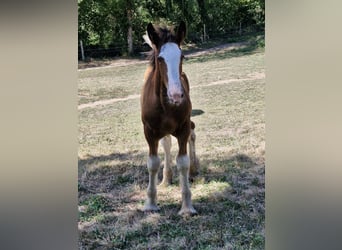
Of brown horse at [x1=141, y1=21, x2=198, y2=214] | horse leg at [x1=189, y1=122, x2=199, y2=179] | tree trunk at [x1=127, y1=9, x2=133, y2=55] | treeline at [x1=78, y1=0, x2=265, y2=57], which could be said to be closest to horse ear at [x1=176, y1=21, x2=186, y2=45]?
brown horse at [x1=141, y1=21, x2=198, y2=214]

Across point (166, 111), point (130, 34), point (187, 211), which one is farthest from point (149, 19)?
point (187, 211)

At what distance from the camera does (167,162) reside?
95.7 inches

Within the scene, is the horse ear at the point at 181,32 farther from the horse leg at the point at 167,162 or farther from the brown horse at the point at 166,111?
the horse leg at the point at 167,162

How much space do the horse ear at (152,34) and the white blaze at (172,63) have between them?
7cm

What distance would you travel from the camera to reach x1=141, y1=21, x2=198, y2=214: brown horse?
81.7 inches

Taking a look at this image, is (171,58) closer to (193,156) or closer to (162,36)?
(162,36)

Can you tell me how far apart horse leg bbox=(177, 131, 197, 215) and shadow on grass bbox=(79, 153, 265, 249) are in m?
0.04

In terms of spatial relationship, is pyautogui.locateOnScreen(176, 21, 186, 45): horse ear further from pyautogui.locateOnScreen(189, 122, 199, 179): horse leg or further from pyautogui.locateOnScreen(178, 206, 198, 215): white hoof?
pyautogui.locateOnScreen(178, 206, 198, 215): white hoof

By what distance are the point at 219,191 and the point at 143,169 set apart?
0.42m

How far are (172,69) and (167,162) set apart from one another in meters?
0.60
